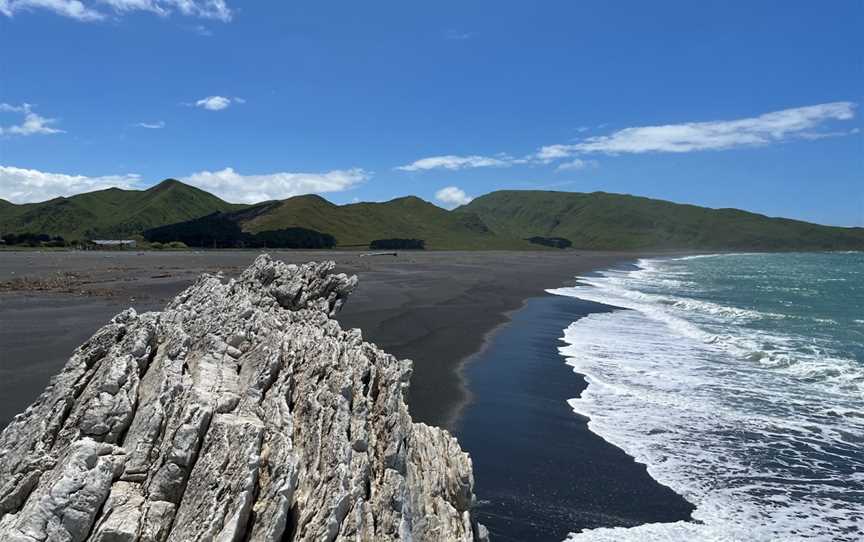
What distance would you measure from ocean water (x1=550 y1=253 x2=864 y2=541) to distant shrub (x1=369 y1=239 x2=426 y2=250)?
14246cm

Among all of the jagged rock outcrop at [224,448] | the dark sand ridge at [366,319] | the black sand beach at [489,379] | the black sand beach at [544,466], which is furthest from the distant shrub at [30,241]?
the jagged rock outcrop at [224,448]

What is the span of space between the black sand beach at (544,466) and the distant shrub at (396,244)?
153759mm

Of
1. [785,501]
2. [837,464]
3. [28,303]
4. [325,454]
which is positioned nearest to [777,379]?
[837,464]

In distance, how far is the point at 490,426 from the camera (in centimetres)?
1594

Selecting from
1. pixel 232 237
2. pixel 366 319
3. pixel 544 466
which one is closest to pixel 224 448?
pixel 544 466

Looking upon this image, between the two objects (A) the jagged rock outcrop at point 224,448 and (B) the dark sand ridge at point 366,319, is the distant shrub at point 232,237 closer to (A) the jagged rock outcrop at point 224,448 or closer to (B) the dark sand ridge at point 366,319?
(B) the dark sand ridge at point 366,319

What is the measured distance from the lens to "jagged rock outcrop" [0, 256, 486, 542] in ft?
21.2

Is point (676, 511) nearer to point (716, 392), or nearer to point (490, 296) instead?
point (716, 392)

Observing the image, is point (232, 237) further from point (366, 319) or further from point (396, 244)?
point (366, 319)

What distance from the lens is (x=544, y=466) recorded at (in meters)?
13.2

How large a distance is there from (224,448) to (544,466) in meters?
8.42

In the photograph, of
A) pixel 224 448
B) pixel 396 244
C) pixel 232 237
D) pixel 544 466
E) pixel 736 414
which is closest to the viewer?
pixel 224 448

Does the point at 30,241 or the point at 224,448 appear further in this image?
the point at 30,241

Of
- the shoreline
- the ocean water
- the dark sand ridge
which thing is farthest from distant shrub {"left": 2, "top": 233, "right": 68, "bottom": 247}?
the ocean water
